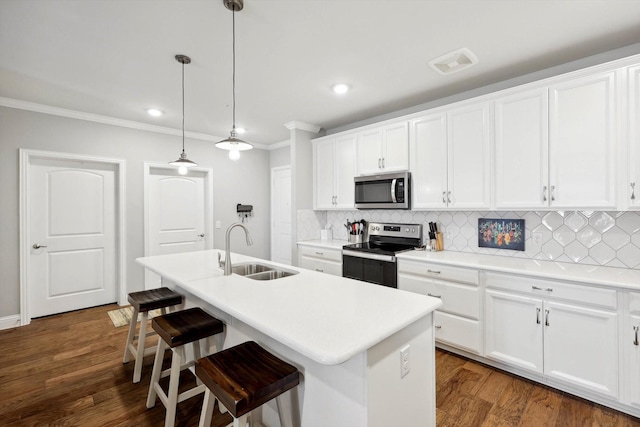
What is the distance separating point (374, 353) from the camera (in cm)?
115

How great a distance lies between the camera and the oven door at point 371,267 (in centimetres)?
300

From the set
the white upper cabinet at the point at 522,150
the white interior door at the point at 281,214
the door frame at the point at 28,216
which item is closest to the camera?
the white upper cabinet at the point at 522,150

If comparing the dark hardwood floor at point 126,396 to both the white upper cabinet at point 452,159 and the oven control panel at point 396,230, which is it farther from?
the white upper cabinet at point 452,159

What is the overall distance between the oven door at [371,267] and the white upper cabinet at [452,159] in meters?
0.71

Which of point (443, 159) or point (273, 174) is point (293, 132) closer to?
point (273, 174)

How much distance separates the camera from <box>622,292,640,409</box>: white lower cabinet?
183 cm

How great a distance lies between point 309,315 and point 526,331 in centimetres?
191

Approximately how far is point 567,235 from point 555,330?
845mm

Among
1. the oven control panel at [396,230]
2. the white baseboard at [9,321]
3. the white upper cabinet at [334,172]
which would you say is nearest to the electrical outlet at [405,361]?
the oven control panel at [396,230]

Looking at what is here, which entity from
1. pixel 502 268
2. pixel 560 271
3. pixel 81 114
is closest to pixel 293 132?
pixel 81 114

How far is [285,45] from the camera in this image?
219 centimetres

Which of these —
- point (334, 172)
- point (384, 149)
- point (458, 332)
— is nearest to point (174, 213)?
point (334, 172)

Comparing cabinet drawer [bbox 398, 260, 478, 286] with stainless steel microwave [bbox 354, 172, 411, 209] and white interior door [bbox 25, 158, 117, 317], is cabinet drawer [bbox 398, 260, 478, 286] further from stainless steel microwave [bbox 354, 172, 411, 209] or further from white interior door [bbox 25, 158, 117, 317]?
white interior door [bbox 25, 158, 117, 317]

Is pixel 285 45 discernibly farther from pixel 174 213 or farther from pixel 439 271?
pixel 174 213
